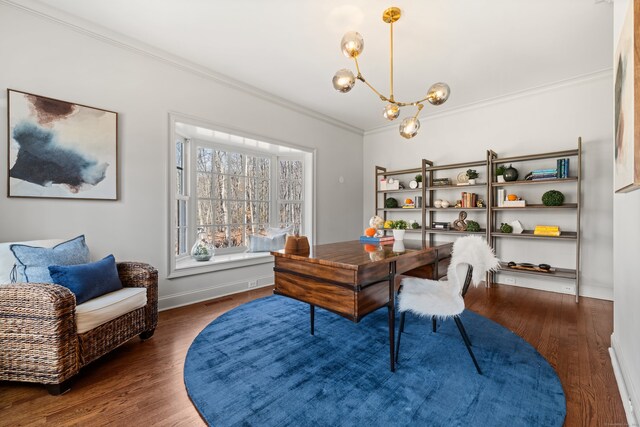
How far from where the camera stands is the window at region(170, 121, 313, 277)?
3.51 metres

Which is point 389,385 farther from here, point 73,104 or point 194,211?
point 73,104

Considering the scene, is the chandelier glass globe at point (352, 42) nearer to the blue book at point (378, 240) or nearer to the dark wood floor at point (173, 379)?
the blue book at point (378, 240)

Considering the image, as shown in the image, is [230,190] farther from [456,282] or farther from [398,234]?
[456,282]

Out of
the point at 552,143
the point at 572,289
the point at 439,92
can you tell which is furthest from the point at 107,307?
the point at 552,143

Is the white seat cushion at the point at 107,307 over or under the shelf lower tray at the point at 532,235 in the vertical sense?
under

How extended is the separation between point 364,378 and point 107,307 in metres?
1.79

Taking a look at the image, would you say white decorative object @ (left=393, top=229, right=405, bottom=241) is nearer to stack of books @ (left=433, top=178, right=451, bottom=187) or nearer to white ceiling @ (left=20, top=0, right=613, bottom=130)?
white ceiling @ (left=20, top=0, right=613, bottom=130)

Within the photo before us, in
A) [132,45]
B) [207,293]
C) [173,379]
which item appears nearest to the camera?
[173,379]

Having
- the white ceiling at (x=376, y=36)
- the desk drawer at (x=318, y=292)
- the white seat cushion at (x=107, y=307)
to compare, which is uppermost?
the white ceiling at (x=376, y=36)

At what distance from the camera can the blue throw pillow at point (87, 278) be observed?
5.94 ft

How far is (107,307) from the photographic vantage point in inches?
73.2

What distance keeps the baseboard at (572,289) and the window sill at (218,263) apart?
3.60 meters

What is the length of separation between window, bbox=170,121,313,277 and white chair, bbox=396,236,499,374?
2.52m

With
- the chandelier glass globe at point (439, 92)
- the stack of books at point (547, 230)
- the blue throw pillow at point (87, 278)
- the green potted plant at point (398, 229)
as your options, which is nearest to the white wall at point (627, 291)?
the chandelier glass globe at point (439, 92)
